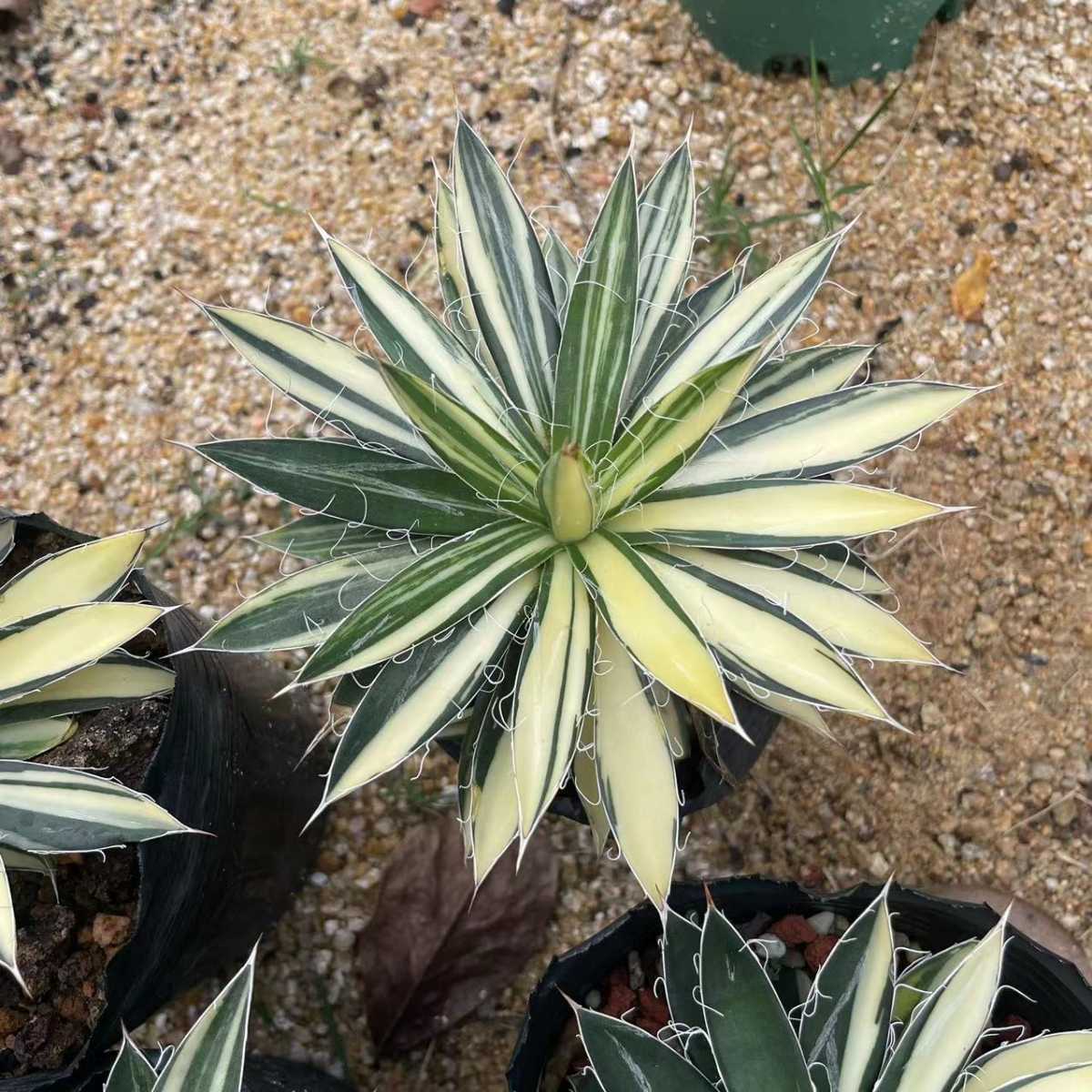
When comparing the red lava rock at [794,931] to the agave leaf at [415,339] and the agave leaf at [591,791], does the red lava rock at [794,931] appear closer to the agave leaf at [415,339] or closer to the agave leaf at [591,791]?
the agave leaf at [591,791]

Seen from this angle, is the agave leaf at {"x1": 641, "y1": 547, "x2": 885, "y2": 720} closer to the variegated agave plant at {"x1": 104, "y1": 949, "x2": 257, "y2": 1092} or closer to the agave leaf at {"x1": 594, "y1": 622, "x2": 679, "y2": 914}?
the agave leaf at {"x1": 594, "y1": 622, "x2": 679, "y2": 914}

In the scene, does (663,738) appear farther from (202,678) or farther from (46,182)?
(46,182)

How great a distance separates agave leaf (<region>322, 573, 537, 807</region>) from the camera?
0.82 meters

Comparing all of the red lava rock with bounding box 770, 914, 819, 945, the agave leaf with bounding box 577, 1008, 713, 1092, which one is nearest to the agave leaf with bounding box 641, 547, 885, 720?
the agave leaf with bounding box 577, 1008, 713, 1092

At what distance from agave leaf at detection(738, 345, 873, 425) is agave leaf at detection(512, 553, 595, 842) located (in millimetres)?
286

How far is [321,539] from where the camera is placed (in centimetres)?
99

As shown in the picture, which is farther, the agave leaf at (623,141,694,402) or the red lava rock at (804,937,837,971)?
the red lava rock at (804,937,837,971)

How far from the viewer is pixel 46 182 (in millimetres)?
1838

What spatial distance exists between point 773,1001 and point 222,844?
2.15 feet

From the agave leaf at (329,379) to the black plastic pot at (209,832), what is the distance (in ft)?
1.02

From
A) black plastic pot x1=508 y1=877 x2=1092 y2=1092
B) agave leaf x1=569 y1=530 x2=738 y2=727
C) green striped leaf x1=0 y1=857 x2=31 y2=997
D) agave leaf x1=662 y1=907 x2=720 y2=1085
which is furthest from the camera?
black plastic pot x1=508 y1=877 x2=1092 y2=1092

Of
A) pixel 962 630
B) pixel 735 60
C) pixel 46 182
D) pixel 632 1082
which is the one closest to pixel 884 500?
pixel 632 1082

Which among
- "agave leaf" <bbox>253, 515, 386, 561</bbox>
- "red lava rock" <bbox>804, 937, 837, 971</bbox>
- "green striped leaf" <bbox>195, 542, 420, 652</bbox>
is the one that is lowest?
"red lava rock" <bbox>804, 937, 837, 971</bbox>

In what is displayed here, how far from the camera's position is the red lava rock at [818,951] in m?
1.13
